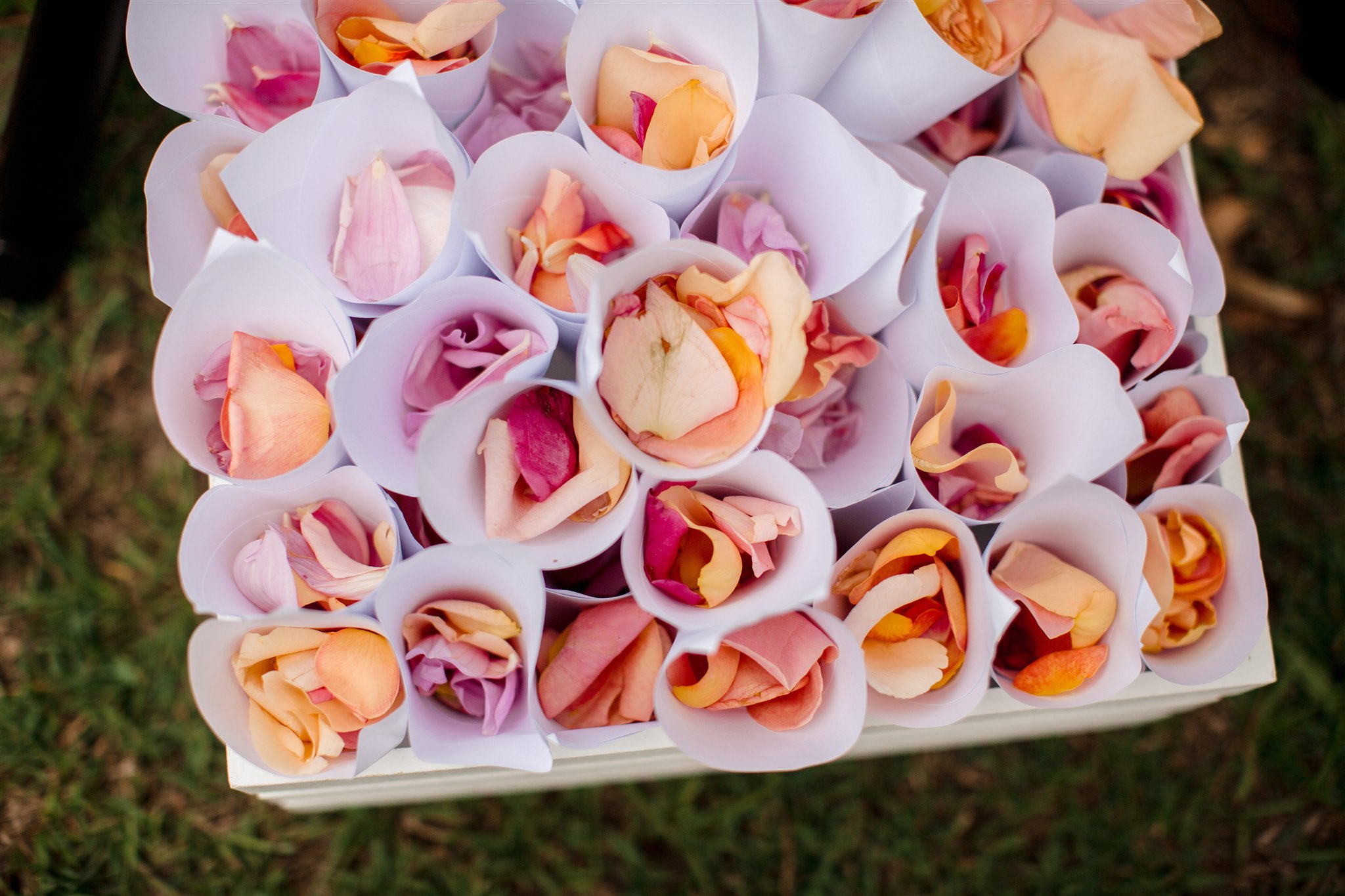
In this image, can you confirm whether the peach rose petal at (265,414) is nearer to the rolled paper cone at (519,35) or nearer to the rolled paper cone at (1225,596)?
the rolled paper cone at (519,35)

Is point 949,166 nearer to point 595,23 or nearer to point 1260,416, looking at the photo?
point 595,23

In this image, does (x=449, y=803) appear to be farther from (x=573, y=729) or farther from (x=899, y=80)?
(x=899, y=80)

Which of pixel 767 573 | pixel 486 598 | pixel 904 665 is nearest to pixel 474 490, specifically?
pixel 486 598

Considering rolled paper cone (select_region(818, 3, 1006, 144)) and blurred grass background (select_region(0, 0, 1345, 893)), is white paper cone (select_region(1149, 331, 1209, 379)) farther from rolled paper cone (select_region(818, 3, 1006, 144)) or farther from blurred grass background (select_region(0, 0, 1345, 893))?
blurred grass background (select_region(0, 0, 1345, 893))

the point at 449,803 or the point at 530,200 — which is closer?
the point at 530,200

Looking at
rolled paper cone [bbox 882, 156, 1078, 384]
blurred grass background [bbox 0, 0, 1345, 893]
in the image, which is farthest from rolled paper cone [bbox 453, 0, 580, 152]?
blurred grass background [bbox 0, 0, 1345, 893]
